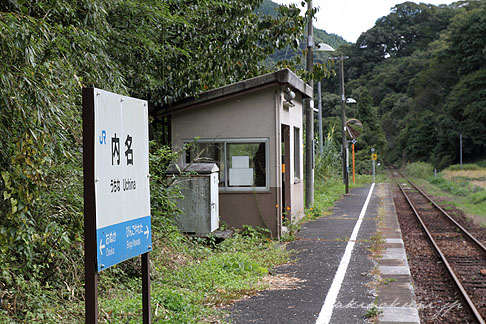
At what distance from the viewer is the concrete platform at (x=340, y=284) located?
6.15 metres

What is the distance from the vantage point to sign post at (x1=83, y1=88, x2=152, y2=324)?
3.59 meters

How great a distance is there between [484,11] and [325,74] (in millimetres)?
51476

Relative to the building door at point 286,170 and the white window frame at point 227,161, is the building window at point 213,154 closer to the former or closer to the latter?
the white window frame at point 227,161

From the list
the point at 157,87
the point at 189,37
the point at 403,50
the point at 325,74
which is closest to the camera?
the point at 157,87

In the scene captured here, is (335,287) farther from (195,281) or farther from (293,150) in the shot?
(293,150)

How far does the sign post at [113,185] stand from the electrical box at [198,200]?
17.3 ft

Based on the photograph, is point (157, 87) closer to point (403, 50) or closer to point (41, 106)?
point (41, 106)

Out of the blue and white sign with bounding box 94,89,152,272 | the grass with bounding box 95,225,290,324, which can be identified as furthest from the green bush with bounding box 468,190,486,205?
the blue and white sign with bounding box 94,89,152,272

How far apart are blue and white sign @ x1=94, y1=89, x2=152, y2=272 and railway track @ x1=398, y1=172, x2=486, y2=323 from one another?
465 centimetres

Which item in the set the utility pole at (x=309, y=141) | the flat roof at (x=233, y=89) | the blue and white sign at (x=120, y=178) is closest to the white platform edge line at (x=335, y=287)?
the blue and white sign at (x=120, y=178)

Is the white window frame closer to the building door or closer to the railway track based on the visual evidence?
the building door

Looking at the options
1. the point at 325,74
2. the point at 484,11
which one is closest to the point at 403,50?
the point at 484,11

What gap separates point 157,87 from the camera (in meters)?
11.0

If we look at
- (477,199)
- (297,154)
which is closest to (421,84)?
(477,199)
